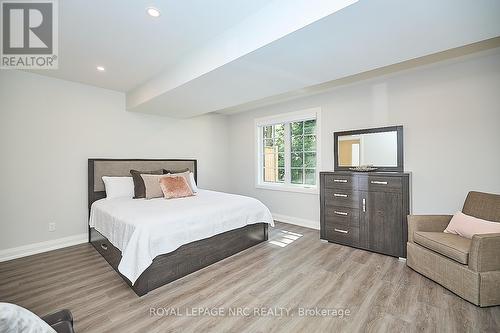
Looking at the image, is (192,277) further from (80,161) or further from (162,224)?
(80,161)

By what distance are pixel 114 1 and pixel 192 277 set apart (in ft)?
8.52

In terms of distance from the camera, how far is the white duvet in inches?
81.4

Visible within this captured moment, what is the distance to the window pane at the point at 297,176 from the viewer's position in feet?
14.4

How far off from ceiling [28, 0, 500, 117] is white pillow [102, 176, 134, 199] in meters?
A: 1.54

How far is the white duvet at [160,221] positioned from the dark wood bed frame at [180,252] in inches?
3.8

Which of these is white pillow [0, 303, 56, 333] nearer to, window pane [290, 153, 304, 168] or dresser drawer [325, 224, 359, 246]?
dresser drawer [325, 224, 359, 246]

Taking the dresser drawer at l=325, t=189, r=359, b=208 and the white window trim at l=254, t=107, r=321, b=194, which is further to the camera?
the white window trim at l=254, t=107, r=321, b=194

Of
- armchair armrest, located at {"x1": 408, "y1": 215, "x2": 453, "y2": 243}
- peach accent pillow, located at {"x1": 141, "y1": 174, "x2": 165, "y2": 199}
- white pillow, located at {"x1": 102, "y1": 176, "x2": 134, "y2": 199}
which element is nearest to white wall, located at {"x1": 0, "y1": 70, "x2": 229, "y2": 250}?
white pillow, located at {"x1": 102, "y1": 176, "x2": 134, "y2": 199}

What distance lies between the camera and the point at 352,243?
3145 mm

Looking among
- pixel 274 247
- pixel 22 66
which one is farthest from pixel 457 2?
pixel 22 66

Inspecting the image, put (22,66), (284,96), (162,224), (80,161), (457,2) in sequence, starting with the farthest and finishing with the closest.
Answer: (284,96) < (80,161) < (22,66) < (162,224) < (457,2)

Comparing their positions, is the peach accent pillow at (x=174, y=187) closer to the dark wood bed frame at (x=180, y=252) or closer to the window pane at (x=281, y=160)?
the dark wood bed frame at (x=180, y=252)

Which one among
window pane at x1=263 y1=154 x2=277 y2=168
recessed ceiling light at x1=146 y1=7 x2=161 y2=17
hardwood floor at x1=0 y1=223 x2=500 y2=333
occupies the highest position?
recessed ceiling light at x1=146 y1=7 x2=161 y2=17

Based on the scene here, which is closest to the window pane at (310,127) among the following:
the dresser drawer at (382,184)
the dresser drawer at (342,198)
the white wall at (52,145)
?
the dresser drawer at (342,198)
